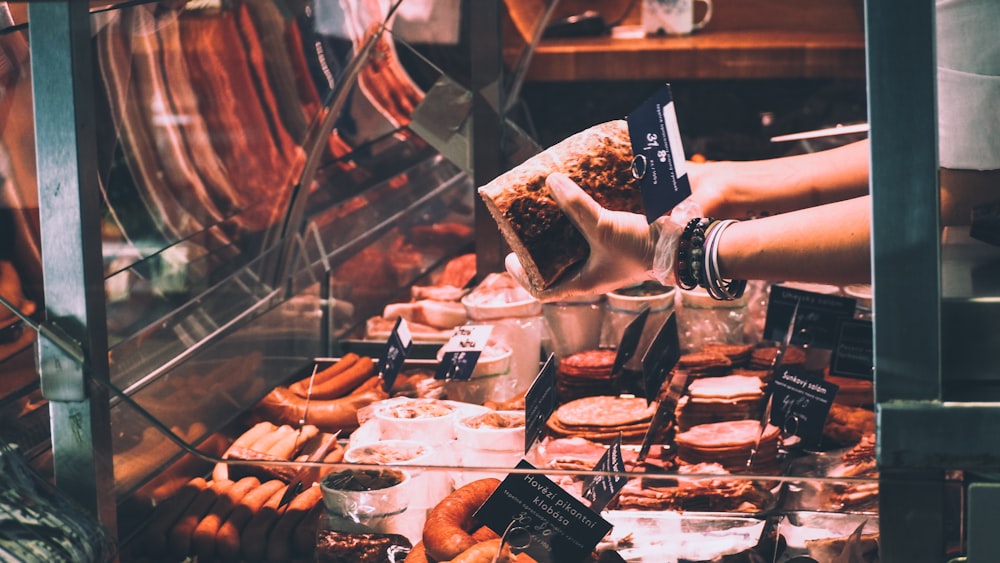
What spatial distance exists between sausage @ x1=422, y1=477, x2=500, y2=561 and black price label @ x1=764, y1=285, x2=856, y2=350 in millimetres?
1234

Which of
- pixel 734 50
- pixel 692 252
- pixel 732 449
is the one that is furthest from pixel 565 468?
pixel 734 50

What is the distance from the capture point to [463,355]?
221cm

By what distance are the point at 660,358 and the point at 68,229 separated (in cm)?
129

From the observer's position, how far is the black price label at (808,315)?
2.44m

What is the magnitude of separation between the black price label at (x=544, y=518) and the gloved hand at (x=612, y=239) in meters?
0.34

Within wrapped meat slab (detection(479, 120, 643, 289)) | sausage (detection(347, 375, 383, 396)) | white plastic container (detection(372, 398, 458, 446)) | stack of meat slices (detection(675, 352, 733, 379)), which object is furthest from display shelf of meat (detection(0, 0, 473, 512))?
stack of meat slices (detection(675, 352, 733, 379))

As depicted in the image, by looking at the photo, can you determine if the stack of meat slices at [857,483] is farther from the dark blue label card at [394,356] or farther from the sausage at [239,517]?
the dark blue label card at [394,356]

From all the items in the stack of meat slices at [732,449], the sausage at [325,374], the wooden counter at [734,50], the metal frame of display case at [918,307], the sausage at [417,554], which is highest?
the wooden counter at [734,50]

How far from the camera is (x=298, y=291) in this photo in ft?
8.71

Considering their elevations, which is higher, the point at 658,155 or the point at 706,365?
the point at 658,155

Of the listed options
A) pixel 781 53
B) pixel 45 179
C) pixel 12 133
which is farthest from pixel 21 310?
pixel 781 53

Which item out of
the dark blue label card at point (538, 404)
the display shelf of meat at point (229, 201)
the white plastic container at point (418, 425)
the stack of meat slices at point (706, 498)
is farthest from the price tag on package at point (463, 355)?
the stack of meat slices at point (706, 498)

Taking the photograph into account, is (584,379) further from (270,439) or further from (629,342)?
(270,439)

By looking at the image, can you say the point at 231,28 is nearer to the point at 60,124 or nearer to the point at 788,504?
the point at 60,124
